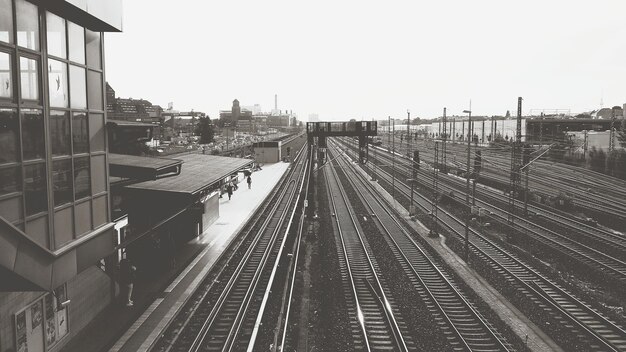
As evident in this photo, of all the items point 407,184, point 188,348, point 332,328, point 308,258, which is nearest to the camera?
point 188,348

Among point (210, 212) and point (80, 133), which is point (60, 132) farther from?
point (210, 212)

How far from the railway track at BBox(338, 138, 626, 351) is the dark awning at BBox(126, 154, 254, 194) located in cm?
1034

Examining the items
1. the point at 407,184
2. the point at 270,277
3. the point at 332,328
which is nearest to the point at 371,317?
the point at 332,328

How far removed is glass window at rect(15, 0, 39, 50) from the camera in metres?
7.64

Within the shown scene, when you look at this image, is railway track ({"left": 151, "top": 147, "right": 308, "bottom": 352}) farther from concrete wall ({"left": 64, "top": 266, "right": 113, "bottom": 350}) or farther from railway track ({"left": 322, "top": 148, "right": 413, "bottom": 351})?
railway track ({"left": 322, "top": 148, "right": 413, "bottom": 351})

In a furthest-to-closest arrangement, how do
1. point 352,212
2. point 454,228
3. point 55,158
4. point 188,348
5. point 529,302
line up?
point 352,212 < point 454,228 < point 529,302 < point 188,348 < point 55,158

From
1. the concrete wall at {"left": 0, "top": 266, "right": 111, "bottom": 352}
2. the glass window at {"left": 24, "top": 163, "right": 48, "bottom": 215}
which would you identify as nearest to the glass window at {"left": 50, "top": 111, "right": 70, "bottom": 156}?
the glass window at {"left": 24, "top": 163, "right": 48, "bottom": 215}

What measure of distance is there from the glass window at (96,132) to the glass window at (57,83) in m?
1.15

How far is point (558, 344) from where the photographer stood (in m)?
10.2

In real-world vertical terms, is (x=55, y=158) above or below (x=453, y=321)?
above

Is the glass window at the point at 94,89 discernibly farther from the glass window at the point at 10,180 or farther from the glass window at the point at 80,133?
the glass window at the point at 10,180

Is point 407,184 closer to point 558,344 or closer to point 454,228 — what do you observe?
point 454,228

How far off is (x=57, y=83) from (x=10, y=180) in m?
Result: 2.30

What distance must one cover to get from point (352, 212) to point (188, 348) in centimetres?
1778
